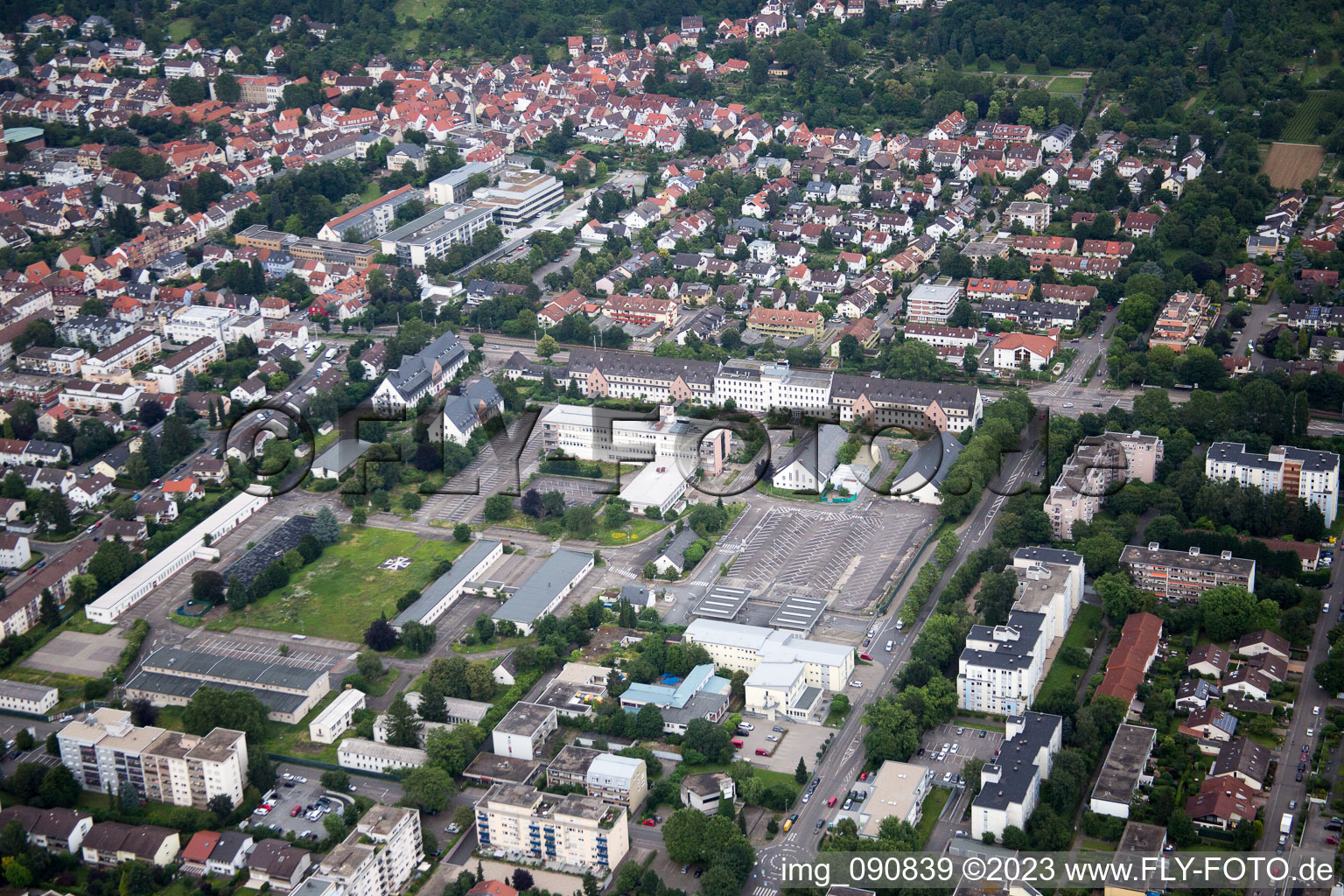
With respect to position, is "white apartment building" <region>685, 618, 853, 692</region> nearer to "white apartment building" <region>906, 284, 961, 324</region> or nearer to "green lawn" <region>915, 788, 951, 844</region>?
"green lawn" <region>915, 788, 951, 844</region>

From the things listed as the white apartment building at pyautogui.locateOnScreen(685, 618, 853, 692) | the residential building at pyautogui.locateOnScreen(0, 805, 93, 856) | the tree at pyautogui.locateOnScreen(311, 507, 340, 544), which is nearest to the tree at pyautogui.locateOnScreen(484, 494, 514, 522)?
the tree at pyautogui.locateOnScreen(311, 507, 340, 544)

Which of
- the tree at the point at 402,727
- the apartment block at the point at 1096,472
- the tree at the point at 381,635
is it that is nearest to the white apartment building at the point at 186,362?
the tree at the point at 381,635

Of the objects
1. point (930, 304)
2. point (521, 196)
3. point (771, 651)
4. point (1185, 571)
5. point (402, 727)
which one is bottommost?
point (402, 727)

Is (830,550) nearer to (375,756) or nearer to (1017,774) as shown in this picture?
(1017,774)

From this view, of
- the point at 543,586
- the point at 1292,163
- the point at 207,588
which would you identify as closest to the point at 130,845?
the point at 207,588

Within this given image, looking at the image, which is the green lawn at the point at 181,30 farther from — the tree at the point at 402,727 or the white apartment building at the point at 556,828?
the white apartment building at the point at 556,828

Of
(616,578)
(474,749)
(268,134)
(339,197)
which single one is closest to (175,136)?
(268,134)
